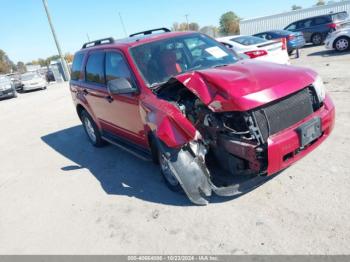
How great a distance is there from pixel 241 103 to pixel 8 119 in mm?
12878

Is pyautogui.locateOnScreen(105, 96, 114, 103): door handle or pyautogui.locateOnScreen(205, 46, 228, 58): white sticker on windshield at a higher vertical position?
pyautogui.locateOnScreen(205, 46, 228, 58): white sticker on windshield

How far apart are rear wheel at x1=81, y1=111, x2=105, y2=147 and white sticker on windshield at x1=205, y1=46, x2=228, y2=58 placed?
2878 millimetres

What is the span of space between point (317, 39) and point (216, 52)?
1579 cm

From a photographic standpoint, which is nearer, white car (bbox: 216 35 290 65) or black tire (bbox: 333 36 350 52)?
white car (bbox: 216 35 290 65)

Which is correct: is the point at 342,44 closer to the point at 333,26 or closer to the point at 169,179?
the point at 333,26

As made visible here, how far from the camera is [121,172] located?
16.6 ft

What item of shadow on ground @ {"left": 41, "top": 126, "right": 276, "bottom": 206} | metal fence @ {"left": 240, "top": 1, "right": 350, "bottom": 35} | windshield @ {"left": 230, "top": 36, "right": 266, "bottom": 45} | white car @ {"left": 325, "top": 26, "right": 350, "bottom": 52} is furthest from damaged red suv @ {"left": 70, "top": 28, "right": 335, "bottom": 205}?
metal fence @ {"left": 240, "top": 1, "right": 350, "bottom": 35}

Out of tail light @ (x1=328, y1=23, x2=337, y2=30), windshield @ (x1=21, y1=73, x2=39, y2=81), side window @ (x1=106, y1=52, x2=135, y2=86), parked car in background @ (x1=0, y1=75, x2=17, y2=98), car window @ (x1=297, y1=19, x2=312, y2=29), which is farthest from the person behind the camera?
windshield @ (x1=21, y1=73, x2=39, y2=81)

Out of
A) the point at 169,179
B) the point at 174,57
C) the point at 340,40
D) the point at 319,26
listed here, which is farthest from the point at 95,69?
the point at 319,26

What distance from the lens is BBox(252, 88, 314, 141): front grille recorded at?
3.10 meters

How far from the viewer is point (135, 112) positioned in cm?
430

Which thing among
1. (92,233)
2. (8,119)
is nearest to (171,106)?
(92,233)

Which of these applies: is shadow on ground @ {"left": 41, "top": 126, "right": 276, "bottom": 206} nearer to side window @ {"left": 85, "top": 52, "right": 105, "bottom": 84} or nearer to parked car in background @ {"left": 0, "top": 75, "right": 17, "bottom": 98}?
side window @ {"left": 85, "top": 52, "right": 105, "bottom": 84}

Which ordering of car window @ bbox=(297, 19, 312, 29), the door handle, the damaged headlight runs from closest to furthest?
the damaged headlight < the door handle < car window @ bbox=(297, 19, 312, 29)
